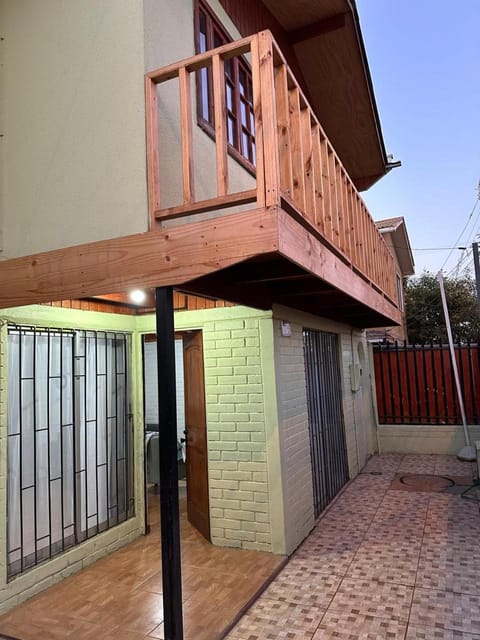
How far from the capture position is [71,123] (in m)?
3.16

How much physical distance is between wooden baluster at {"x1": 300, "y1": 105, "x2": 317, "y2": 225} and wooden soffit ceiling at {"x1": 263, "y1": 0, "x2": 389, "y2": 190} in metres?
3.48

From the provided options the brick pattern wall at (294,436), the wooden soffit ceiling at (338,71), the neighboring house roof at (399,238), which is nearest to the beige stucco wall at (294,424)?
the brick pattern wall at (294,436)

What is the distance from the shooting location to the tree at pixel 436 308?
1894cm

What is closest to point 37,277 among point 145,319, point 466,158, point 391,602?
point 145,319

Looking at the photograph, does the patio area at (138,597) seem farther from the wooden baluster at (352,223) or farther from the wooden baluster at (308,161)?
the wooden baluster at (352,223)

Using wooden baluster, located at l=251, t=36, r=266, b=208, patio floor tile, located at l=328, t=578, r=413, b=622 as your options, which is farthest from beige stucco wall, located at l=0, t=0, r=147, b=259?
patio floor tile, located at l=328, t=578, r=413, b=622

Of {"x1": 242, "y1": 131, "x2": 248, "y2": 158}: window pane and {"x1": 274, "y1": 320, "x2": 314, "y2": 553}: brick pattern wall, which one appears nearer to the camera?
{"x1": 274, "y1": 320, "x2": 314, "y2": 553}: brick pattern wall

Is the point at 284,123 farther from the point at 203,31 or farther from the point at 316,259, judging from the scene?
the point at 203,31

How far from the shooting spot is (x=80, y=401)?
13.9ft

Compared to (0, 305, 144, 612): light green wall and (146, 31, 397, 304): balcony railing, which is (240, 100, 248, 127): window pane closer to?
(146, 31, 397, 304): balcony railing

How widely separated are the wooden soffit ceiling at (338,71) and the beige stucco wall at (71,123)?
351 cm

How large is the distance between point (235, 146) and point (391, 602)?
4.27 m

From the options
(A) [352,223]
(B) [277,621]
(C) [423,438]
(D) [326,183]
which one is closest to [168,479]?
(B) [277,621]

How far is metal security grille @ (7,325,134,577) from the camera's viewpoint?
3.58 meters
